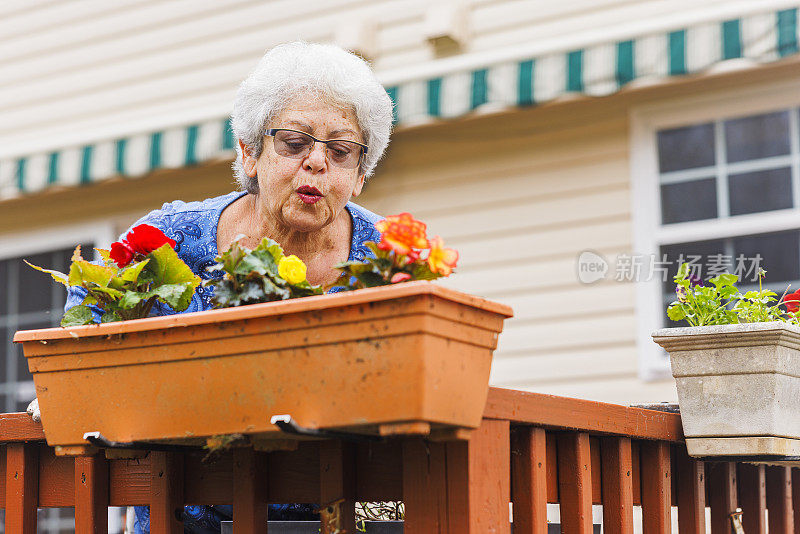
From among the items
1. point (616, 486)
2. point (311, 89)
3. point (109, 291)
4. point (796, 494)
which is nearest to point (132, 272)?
point (109, 291)

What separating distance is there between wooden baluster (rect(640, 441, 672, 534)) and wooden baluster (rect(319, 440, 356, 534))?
0.70 m

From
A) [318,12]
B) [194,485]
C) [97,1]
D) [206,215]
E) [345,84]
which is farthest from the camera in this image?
[97,1]

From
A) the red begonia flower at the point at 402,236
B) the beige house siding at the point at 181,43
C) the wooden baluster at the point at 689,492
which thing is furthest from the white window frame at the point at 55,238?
the red begonia flower at the point at 402,236

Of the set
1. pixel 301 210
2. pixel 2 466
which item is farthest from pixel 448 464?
pixel 2 466

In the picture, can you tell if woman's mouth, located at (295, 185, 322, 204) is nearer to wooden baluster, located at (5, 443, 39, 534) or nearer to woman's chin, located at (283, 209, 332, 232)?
woman's chin, located at (283, 209, 332, 232)

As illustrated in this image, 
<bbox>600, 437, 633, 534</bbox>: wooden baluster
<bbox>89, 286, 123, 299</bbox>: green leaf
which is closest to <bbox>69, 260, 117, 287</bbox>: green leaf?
<bbox>89, 286, 123, 299</bbox>: green leaf

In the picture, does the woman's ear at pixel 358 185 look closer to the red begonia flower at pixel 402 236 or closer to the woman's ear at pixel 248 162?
the woman's ear at pixel 248 162

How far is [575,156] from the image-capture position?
493 cm

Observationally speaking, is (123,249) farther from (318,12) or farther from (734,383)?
(318,12)

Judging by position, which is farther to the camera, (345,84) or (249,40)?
(249,40)

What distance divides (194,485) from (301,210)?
0.54 m

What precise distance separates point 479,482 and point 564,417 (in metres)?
0.28

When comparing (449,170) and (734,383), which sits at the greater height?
(449,170)

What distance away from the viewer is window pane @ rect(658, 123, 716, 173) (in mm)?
4695
